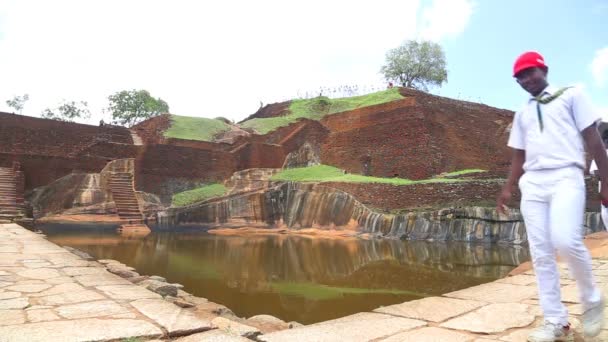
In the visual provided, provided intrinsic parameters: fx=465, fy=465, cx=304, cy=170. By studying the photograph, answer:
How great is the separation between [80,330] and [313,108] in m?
28.2

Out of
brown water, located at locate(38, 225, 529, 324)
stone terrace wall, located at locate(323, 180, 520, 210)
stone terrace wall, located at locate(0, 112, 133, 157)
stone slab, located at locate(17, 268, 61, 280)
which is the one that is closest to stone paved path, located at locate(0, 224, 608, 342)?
stone slab, located at locate(17, 268, 61, 280)

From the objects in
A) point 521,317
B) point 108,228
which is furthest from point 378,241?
point 521,317

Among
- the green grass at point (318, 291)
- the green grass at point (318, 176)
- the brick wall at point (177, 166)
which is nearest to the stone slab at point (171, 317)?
the green grass at point (318, 291)

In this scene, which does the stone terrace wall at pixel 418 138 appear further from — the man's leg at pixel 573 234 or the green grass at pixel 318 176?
the man's leg at pixel 573 234

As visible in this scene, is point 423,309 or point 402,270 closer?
point 423,309

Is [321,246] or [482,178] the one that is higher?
[482,178]

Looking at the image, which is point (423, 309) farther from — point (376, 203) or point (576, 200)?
point (376, 203)

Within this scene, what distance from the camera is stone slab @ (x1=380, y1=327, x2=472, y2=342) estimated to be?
7.90 ft

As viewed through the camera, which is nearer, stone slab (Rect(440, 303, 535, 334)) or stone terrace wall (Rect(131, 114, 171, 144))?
stone slab (Rect(440, 303, 535, 334))

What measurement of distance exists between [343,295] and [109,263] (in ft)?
12.6

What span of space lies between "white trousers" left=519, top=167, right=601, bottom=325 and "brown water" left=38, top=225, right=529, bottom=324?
3.11m

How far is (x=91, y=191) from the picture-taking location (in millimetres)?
19500

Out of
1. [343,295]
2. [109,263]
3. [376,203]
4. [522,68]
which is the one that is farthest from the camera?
[376,203]

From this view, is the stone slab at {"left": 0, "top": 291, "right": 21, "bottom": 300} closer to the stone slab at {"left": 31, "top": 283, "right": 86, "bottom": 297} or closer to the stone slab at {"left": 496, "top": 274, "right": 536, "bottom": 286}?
the stone slab at {"left": 31, "top": 283, "right": 86, "bottom": 297}
